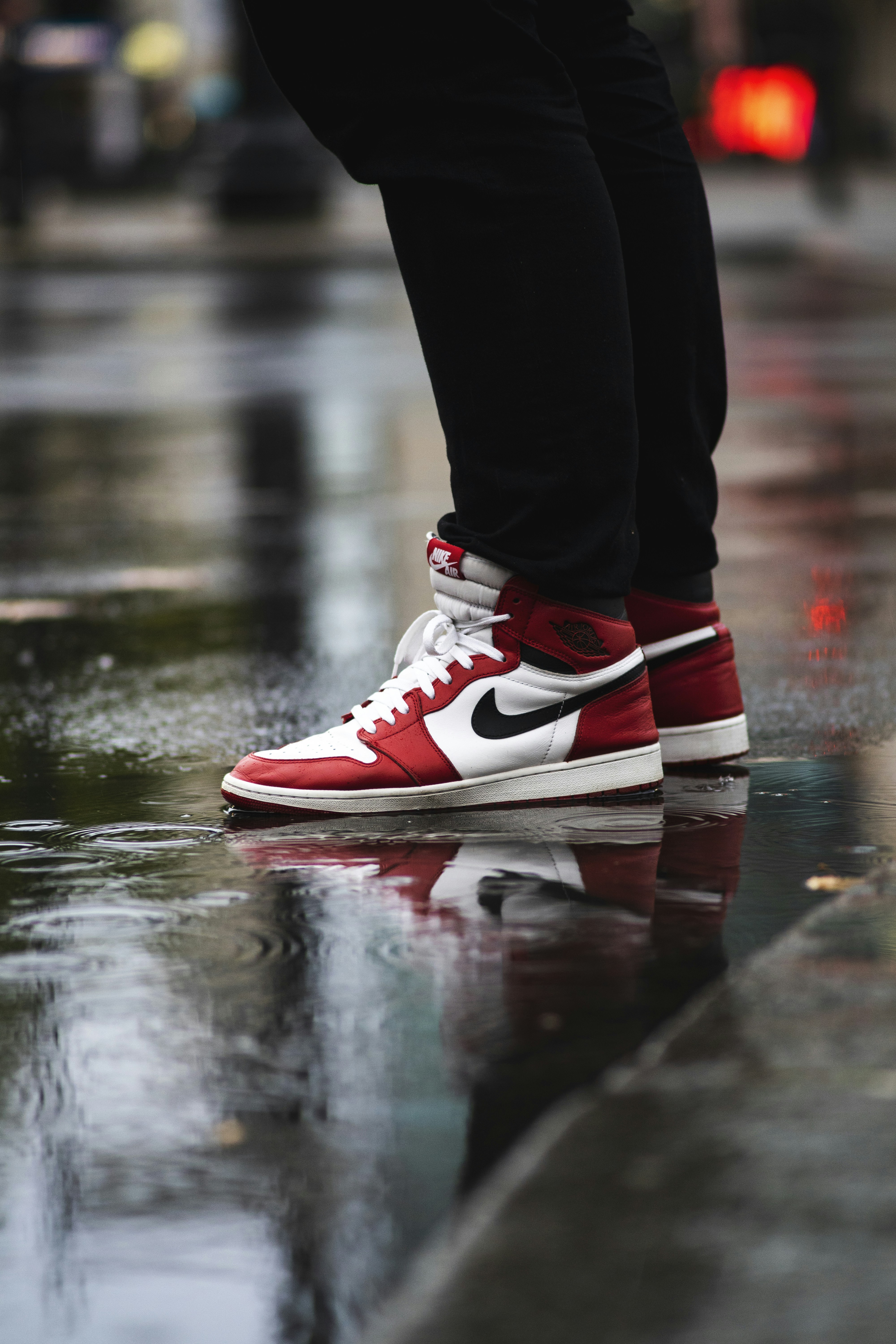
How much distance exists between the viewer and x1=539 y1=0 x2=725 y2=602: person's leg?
2119 mm

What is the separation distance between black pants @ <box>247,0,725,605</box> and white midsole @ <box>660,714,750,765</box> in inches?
10.4

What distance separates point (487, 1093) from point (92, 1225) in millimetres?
265

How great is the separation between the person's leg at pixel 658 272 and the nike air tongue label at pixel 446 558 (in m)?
0.27

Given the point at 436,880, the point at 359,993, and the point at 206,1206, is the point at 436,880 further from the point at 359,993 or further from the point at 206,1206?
the point at 206,1206

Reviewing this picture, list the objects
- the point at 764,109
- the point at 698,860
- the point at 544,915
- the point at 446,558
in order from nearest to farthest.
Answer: the point at 544,915 → the point at 698,860 → the point at 446,558 → the point at 764,109

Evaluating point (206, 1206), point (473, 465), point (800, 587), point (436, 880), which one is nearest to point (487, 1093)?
point (206, 1206)

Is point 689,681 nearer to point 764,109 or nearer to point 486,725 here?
point 486,725

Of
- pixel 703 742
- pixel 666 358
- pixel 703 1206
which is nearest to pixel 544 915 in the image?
pixel 703 1206

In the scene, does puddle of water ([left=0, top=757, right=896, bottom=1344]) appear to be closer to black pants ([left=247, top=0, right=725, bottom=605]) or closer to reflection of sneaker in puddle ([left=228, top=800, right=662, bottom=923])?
reflection of sneaker in puddle ([left=228, top=800, right=662, bottom=923])

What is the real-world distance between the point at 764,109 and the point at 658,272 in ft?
72.5

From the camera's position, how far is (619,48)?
6.98ft

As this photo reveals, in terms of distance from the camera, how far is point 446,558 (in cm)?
200

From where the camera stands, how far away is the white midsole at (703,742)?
7.14ft

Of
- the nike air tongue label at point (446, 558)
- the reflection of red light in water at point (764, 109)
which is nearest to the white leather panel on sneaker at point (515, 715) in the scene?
the nike air tongue label at point (446, 558)
